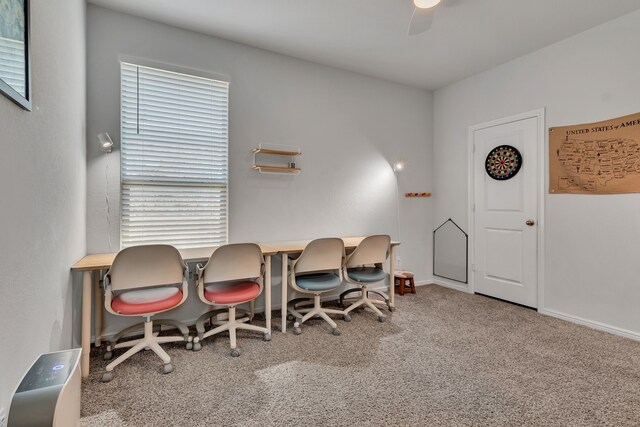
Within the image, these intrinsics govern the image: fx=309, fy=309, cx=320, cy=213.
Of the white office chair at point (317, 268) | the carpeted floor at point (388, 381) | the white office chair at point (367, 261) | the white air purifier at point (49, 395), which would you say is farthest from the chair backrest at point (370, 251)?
the white air purifier at point (49, 395)

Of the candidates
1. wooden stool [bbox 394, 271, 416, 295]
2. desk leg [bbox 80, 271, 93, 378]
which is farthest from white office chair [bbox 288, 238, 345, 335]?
desk leg [bbox 80, 271, 93, 378]

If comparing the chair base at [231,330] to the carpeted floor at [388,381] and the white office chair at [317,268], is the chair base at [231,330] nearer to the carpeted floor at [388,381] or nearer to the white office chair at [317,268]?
the carpeted floor at [388,381]

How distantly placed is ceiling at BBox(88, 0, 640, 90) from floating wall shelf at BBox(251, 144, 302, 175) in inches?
42.4

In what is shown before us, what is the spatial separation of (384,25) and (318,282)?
2525 millimetres

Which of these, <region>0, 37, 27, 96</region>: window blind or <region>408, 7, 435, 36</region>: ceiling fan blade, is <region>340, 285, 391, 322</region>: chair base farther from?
<region>0, 37, 27, 96</region>: window blind

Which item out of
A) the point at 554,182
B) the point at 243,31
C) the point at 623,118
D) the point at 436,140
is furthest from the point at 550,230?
the point at 243,31

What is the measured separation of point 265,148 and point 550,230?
318cm

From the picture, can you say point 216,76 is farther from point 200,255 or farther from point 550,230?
point 550,230

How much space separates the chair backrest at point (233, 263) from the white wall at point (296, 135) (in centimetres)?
76

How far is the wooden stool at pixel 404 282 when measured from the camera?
3949 mm

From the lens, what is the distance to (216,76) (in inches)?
123

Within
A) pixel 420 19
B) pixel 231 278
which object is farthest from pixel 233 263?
pixel 420 19

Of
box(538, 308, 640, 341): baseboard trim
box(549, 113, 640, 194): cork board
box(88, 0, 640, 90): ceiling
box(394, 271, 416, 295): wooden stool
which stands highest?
box(88, 0, 640, 90): ceiling

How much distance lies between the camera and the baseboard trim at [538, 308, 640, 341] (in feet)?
8.95
